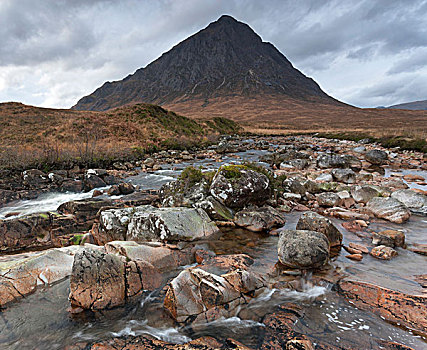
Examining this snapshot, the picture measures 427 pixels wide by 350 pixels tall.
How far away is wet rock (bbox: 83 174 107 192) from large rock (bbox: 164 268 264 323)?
524 inches

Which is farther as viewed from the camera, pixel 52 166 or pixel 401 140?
pixel 401 140

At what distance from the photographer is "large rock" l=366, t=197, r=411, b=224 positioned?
371 inches

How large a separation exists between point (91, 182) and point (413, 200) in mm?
18761

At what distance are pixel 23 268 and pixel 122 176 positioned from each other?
14193 millimetres

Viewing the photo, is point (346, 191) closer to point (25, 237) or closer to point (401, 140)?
point (25, 237)

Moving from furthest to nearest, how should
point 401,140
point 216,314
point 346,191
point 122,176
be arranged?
point 401,140 → point 122,176 → point 346,191 → point 216,314

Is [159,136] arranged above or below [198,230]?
Answer: above

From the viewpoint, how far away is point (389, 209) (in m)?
9.73

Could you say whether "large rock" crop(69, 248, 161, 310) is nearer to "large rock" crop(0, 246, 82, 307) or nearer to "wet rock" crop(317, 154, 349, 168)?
"large rock" crop(0, 246, 82, 307)

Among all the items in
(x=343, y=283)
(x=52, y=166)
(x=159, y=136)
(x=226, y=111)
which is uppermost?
(x=226, y=111)

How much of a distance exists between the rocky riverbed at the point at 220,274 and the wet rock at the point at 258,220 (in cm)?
5

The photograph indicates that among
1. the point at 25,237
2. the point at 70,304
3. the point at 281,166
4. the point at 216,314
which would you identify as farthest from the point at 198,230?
the point at 281,166

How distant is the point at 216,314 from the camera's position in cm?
476

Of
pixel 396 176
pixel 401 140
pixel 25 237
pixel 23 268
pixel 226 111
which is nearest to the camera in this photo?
pixel 23 268
